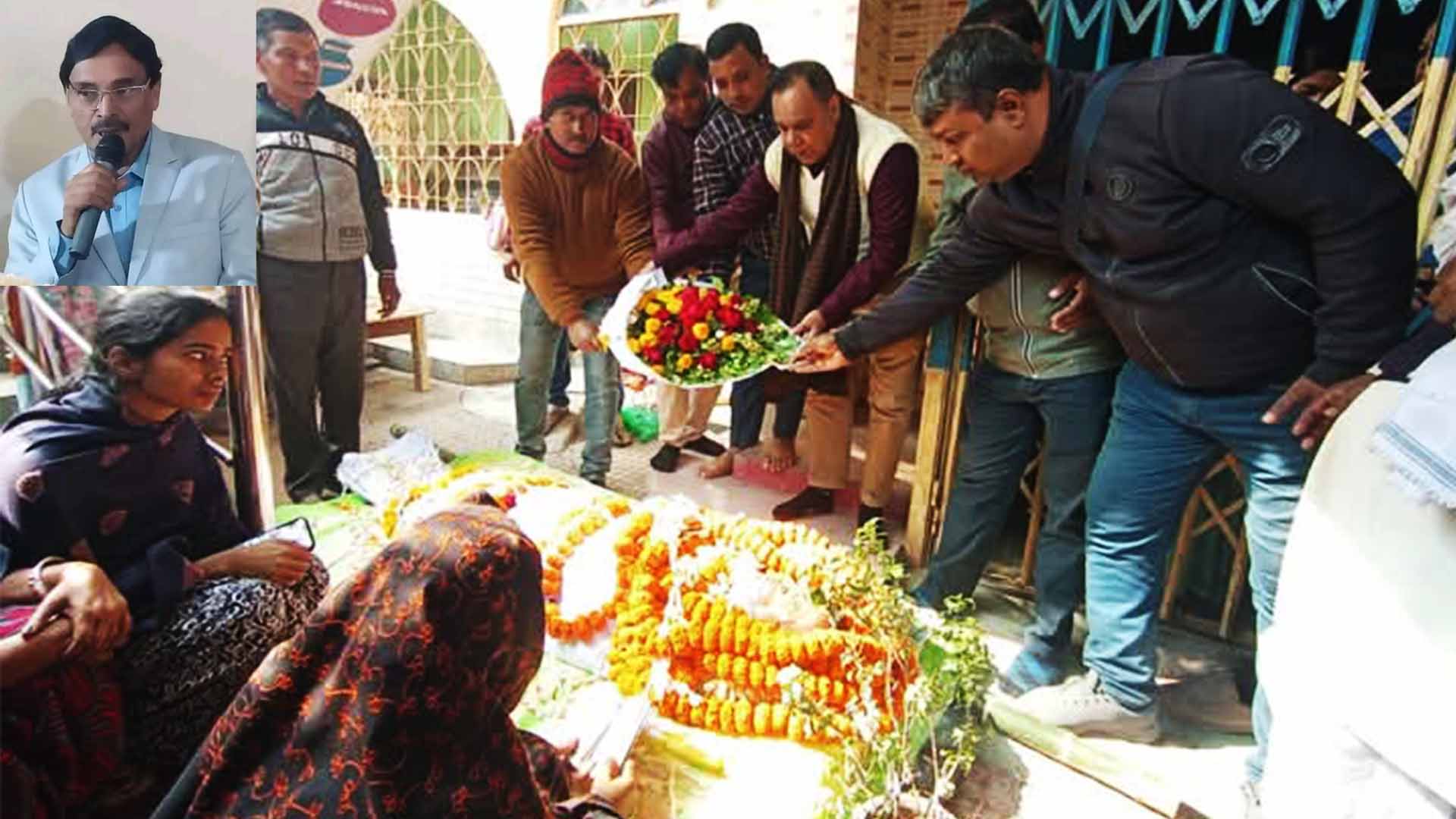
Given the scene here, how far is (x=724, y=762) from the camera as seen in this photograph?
6.40ft

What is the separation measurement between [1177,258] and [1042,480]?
1.09 m

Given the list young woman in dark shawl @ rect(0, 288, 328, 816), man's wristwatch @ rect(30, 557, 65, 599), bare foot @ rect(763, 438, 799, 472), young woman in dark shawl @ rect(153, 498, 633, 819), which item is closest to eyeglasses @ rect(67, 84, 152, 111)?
young woman in dark shawl @ rect(0, 288, 328, 816)

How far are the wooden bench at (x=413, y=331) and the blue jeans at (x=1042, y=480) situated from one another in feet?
11.6

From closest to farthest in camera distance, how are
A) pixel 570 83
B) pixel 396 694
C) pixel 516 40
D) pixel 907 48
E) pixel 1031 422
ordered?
pixel 396 694, pixel 1031 422, pixel 570 83, pixel 907 48, pixel 516 40

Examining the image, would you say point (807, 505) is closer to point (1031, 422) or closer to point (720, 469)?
point (720, 469)

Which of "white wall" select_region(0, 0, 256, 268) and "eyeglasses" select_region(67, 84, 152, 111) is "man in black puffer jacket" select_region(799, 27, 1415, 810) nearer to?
"white wall" select_region(0, 0, 256, 268)

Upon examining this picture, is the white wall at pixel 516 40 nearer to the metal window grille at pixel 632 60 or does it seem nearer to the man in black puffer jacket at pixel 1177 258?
the metal window grille at pixel 632 60

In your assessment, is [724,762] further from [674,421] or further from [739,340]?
[674,421]

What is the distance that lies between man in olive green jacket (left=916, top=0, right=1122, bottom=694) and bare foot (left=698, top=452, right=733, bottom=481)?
4.36ft

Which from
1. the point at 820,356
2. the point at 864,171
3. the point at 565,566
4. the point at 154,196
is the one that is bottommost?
the point at 565,566

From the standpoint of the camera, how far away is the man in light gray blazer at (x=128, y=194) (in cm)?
145

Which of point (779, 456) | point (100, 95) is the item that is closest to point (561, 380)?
point (779, 456)

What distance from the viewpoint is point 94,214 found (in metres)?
1.50

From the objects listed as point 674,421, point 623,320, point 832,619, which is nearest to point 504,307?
point 674,421
